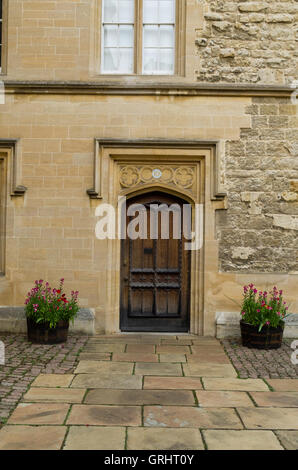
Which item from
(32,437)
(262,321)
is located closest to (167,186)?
(262,321)

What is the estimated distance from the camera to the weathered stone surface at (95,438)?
3145 mm

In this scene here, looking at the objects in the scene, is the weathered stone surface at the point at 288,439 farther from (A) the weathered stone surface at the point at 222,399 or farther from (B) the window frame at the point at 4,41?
(B) the window frame at the point at 4,41

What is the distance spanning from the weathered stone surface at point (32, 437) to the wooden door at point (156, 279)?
3.97 m

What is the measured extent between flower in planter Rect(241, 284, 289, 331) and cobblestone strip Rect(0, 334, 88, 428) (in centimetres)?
236

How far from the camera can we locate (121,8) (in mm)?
7520

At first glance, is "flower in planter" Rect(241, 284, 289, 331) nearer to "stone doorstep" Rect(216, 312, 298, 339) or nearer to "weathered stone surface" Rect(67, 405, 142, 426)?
"stone doorstep" Rect(216, 312, 298, 339)

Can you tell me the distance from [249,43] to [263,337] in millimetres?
4491

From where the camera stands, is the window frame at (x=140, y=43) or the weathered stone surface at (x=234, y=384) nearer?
the weathered stone surface at (x=234, y=384)

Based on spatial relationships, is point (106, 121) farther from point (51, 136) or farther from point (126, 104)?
point (51, 136)

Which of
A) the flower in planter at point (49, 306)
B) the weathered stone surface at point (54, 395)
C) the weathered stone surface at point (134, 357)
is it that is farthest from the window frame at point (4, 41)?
the weathered stone surface at point (54, 395)

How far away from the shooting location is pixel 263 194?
7062mm

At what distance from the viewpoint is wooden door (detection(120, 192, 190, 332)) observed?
24.3ft

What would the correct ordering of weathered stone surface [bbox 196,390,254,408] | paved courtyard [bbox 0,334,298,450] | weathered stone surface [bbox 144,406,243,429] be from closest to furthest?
paved courtyard [bbox 0,334,298,450] < weathered stone surface [bbox 144,406,243,429] < weathered stone surface [bbox 196,390,254,408]

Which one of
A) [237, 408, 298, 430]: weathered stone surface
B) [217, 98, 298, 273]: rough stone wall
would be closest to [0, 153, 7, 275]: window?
[217, 98, 298, 273]: rough stone wall
